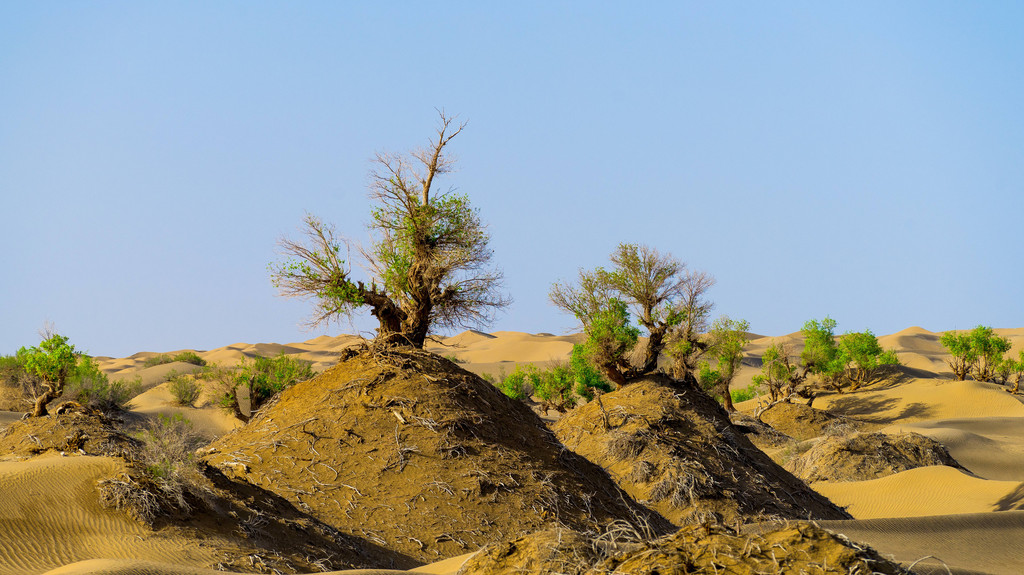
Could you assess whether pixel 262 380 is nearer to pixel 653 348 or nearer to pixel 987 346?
pixel 653 348

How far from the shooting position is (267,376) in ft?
103

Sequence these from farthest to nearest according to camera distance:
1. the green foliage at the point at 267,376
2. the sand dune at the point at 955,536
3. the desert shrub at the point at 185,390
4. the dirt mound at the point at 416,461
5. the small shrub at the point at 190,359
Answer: the small shrub at the point at 190,359 → the desert shrub at the point at 185,390 → the green foliage at the point at 267,376 → the sand dune at the point at 955,536 → the dirt mound at the point at 416,461

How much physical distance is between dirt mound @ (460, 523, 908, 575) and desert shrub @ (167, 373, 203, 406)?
37.5 m

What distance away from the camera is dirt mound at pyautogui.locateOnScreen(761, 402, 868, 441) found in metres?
35.5

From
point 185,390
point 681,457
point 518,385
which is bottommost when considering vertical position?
point 681,457

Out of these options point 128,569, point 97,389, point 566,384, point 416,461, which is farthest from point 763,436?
point 128,569

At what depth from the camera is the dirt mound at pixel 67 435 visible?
13984 mm

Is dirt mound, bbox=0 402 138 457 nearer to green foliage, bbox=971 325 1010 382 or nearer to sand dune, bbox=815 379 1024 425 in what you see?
sand dune, bbox=815 379 1024 425

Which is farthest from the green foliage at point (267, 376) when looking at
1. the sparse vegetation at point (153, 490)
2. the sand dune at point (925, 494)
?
the sparse vegetation at point (153, 490)

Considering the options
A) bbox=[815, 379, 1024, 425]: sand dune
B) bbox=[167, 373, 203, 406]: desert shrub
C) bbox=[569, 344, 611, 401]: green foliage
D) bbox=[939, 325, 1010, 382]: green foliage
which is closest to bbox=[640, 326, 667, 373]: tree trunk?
bbox=[569, 344, 611, 401]: green foliage

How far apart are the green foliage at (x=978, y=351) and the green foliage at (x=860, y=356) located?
13.7ft

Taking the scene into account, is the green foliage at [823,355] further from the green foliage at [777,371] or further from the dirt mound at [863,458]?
the dirt mound at [863,458]

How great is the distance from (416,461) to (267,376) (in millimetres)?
19491

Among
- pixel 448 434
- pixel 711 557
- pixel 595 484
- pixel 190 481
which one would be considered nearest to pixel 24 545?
pixel 190 481
